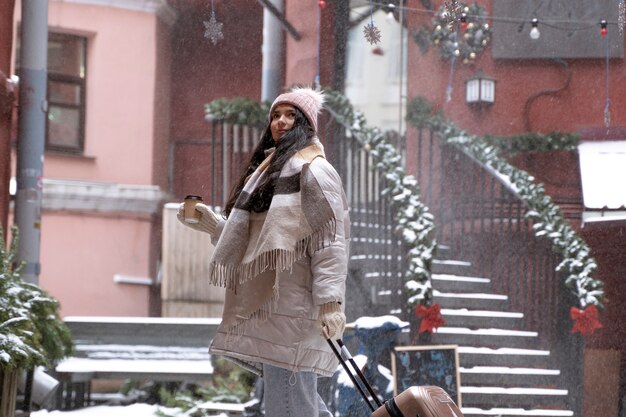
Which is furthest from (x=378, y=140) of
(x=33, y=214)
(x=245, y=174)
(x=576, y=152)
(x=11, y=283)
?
(x=245, y=174)

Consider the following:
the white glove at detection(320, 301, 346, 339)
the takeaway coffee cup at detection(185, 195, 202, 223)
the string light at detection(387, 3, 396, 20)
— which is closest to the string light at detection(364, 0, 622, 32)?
the string light at detection(387, 3, 396, 20)

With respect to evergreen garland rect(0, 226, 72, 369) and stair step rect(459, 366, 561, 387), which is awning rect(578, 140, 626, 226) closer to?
stair step rect(459, 366, 561, 387)

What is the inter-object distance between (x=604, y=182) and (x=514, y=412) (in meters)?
1.77

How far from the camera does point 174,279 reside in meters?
8.91

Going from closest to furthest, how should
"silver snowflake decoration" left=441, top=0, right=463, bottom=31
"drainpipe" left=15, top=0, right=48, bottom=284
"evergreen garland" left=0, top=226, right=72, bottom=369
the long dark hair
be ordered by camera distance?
the long dark hair, "evergreen garland" left=0, top=226, right=72, bottom=369, "silver snowflake decoration" left=441, top=0, right=463, bottom=31, "drainpipe" left=15, top=0, right=48, bottom=284

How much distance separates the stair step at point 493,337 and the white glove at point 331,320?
4.75m

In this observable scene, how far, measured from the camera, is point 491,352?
871 cm

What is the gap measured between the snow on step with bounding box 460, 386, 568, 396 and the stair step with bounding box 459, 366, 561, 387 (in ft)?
0.32

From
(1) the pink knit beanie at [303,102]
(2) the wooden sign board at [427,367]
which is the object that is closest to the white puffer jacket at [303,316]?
(1) the pink knit beanie at [303,102]

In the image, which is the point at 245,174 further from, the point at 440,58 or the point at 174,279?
the point at 440,58

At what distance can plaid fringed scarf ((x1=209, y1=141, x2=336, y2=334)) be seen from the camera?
4.21 m

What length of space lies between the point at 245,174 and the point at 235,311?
1.96ft

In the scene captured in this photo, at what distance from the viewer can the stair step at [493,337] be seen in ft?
28.7

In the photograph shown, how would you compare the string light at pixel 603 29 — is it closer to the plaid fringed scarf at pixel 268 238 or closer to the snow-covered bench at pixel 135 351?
the snow-covered bench at pixel 135 351
